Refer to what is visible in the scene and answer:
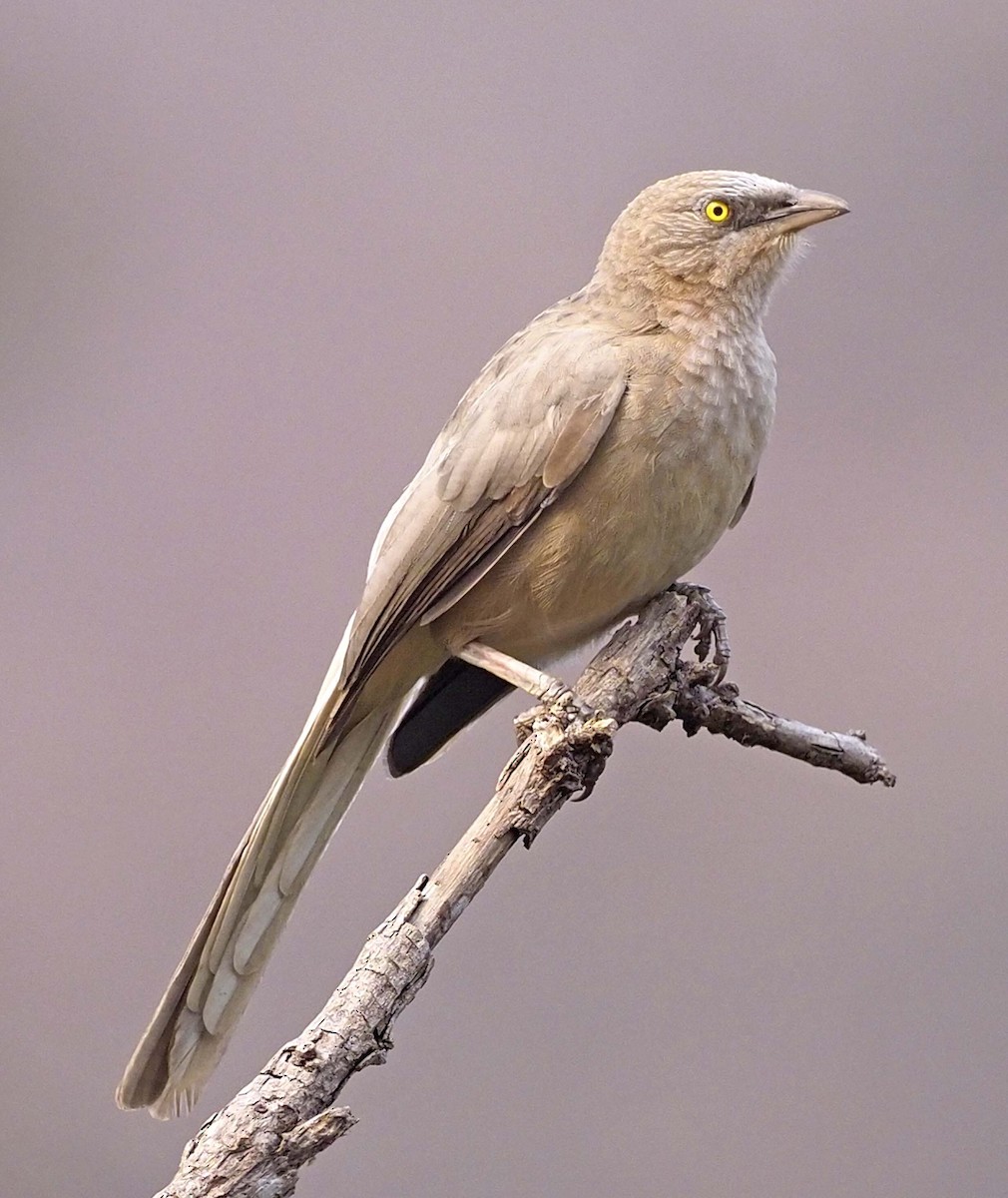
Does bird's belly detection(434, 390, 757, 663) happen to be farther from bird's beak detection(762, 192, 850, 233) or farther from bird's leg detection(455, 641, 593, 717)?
bird's beak detection(762, 192, 850, 233)

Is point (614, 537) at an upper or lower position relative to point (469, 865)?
upper

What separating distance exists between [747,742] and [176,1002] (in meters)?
1.40

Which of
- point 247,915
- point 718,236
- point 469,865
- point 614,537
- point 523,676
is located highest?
point 718,236

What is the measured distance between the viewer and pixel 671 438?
306 cm

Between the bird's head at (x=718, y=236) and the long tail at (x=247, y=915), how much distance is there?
3.84ft

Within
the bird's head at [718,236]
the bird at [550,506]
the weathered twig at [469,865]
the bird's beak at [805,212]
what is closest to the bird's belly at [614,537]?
the bird at [550,506]

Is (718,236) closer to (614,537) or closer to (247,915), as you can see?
(614,537)

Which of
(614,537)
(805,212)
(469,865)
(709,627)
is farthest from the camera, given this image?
(709,627)

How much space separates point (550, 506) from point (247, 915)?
3.69ft

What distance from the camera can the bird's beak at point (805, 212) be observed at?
323 centimetres

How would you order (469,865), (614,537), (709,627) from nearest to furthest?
(469,865), (614,537), (709,627)

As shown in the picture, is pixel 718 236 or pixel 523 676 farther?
pixel 718 236

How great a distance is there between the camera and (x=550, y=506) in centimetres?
311

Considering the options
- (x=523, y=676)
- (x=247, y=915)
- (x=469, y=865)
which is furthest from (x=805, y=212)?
(x=247, y=915)
